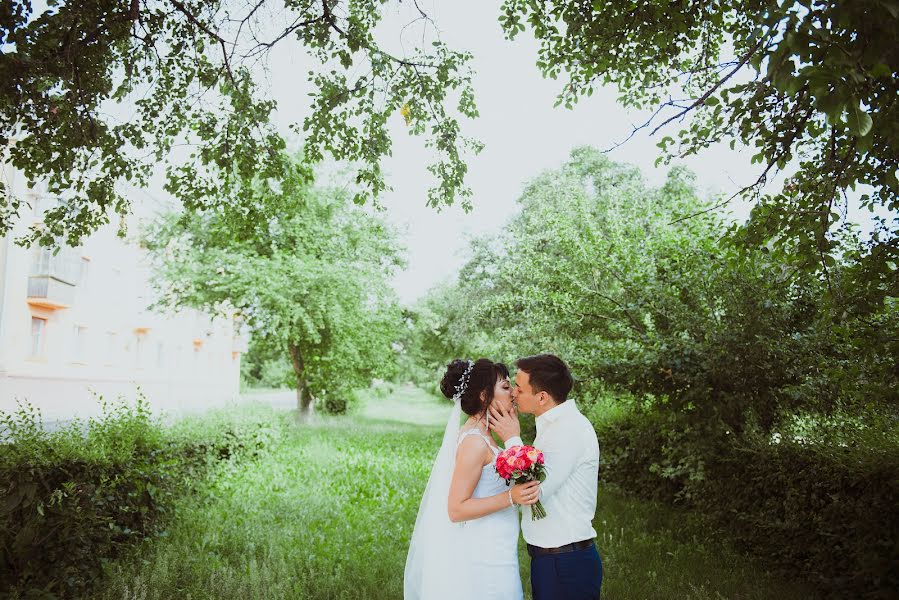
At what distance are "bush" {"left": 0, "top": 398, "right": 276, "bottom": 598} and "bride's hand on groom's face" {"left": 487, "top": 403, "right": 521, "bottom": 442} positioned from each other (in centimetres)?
444

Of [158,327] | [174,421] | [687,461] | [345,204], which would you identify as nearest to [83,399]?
[158,327]

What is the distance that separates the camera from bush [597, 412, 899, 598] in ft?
18.4

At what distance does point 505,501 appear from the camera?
3621 mm

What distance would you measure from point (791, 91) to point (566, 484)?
88.7 inches

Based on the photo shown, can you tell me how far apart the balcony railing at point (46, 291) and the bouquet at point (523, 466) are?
1073 inches

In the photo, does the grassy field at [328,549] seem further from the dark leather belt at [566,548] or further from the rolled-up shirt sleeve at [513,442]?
the rolled-up shirt sleeve at [513,442]

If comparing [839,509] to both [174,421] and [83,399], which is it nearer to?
[174,421]

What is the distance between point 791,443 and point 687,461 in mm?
1886

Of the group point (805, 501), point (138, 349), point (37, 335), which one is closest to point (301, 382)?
point (37, 335)

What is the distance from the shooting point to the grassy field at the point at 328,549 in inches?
251

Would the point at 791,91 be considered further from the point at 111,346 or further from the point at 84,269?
the point at 111,346

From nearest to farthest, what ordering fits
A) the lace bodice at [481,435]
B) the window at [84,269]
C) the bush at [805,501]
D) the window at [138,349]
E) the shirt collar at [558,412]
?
the shirt collar at [558,412], the lace bodice at [481,435], the bush at [805,501], the window at [84,269], the window at [138,349]

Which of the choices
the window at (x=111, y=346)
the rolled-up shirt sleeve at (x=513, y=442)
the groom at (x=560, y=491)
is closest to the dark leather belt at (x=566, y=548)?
the groom at (x=560, y=491)

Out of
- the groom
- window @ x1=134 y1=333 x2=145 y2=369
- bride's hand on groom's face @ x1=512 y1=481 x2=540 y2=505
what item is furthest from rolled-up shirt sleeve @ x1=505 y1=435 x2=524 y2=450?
window @ x1=134 y1=333 x2=145 y2=369
